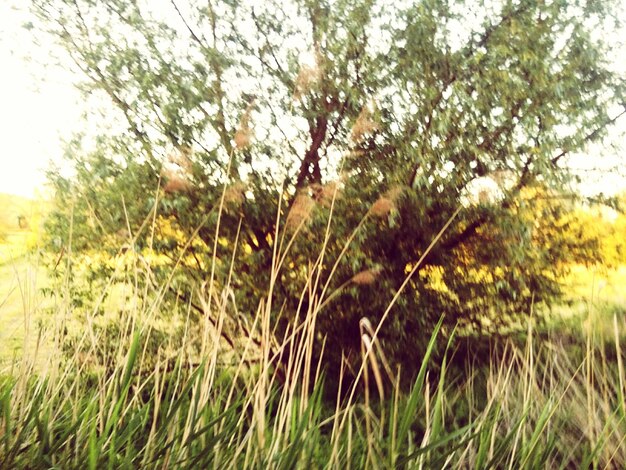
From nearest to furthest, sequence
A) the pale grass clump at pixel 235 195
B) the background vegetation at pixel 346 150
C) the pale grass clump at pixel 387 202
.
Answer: the pale grass clump at pixel 387 202 → the pale grass clump at pixel 235 195 → the background vegetation at pixel 346 150

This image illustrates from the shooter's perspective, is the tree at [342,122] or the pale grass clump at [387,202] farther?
the tree at [342,122]

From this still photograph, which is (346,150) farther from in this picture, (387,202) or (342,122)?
(387,202)

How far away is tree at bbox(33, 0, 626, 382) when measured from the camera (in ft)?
11.5

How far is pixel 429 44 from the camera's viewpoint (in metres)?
3.59

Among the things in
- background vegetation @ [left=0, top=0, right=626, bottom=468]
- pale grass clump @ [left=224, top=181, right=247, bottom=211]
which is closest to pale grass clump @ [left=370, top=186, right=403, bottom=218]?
background vegetation @ [left=0, top=0, right=626, bottom=468]

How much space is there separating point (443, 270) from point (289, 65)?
1878 millimetres

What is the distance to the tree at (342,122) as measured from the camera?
3.52 meters

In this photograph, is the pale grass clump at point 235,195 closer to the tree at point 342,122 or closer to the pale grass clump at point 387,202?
the tree at point 342,122

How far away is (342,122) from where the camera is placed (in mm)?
3887

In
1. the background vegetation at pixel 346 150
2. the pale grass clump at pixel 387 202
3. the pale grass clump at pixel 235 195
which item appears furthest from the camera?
the background vegetation at pixel 346 150

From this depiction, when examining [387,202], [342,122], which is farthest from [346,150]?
[387,202]

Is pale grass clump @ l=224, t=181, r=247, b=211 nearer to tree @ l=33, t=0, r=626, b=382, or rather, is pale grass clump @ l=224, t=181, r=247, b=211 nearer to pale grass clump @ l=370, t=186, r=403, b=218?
tree @ l=33, t=0, r=626, b=382

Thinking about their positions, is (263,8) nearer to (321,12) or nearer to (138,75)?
(321,12)

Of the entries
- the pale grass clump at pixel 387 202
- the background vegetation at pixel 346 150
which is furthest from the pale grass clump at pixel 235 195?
the pale grass clump at pixel 387 202
